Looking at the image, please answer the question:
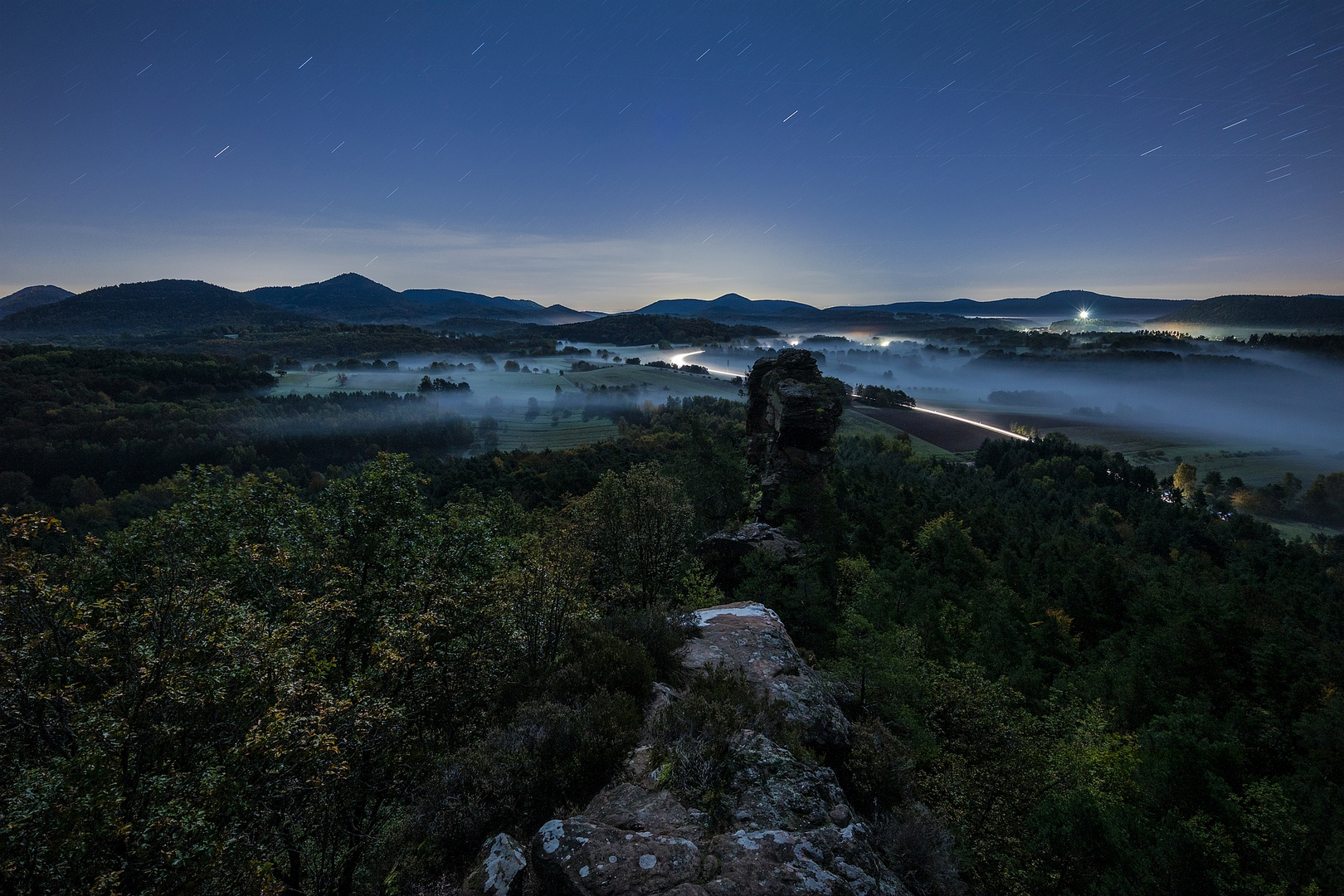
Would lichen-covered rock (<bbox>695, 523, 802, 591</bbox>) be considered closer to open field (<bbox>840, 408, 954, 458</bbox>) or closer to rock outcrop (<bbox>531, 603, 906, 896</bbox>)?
rock outcrop (<bbox>531, 603, 906, 896</bbox>)

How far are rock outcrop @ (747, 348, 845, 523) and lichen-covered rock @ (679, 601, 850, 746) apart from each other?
30.4 meters

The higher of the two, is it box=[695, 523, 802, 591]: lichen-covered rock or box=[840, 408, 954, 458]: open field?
box=[695, 523, 802, 591]: lichen-covered rock

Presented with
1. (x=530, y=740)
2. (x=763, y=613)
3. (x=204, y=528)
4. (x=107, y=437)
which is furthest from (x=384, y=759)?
(x=107, y=437)

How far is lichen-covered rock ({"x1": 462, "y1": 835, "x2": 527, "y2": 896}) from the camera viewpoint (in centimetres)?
872

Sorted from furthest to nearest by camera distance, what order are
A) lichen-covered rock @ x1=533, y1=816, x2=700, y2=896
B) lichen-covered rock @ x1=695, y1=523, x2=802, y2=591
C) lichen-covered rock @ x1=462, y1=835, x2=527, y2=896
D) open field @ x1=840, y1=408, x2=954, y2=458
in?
open field @ x1=840, y1=408, x2=954, y2=458 < lichen-covered rock @ x1=695, y1=523, x2=802, y2=591 < lichen-covered rock @ x1=462, y1=835, x2=527, y2=896 < lichen-covered rock @ x1=533, y1=816, x2=700, y2=896

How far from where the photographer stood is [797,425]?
51344 mm

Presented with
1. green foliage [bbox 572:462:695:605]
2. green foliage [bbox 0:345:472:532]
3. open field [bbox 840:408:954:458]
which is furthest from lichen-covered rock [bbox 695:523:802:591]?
open field [bbox 840:408:954:458]

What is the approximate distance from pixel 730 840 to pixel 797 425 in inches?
1771

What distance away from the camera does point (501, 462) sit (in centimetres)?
11800

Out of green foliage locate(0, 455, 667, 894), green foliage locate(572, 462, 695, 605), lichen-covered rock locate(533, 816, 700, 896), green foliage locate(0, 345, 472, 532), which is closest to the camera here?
green foliage locate(0, 455, 667, 894)

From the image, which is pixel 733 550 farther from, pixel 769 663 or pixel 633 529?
pixel 769 663

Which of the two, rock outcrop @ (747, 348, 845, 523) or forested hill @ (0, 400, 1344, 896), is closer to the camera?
forested hill @ (0, 400, 1344, 896)

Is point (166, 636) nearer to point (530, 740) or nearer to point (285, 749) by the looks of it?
point (285, 749)

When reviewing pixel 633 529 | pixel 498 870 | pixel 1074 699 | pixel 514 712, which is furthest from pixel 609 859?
pixel 1074 699
